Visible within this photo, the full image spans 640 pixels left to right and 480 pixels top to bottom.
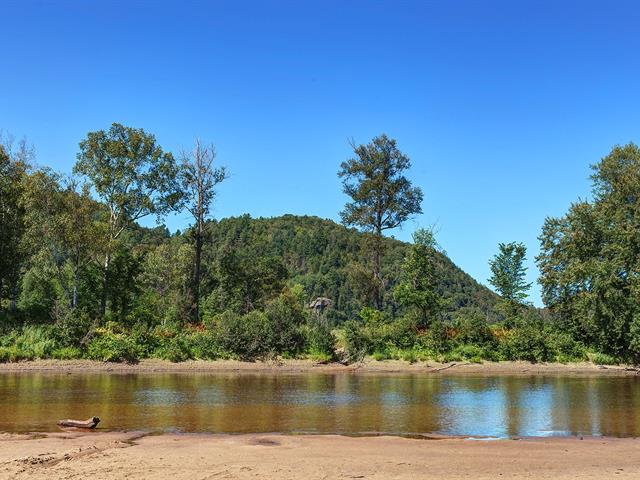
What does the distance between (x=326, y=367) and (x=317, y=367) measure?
59cm

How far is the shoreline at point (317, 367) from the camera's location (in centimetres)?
3781

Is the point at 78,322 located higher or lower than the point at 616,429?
higher

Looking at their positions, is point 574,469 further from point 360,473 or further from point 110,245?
point 110,245

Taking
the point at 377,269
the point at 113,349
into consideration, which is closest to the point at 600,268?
the point at 377,269

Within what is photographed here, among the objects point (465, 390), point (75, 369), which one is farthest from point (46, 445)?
point (75, 369)

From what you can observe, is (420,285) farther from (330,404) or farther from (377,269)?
(330,404)

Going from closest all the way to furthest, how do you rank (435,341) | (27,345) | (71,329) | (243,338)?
(27,345), (71,329), (243,338), (435,341)

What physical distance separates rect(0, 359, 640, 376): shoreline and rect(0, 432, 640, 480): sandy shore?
22547 mm

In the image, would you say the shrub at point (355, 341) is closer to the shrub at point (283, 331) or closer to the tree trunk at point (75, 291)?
the shrub at point (283, 331)

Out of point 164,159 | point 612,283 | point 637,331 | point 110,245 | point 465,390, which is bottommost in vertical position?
point 465,390

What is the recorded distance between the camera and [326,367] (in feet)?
132

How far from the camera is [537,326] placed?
44062 millimetres

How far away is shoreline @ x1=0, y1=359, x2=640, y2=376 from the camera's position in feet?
124

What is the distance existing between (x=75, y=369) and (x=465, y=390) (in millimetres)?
23596
